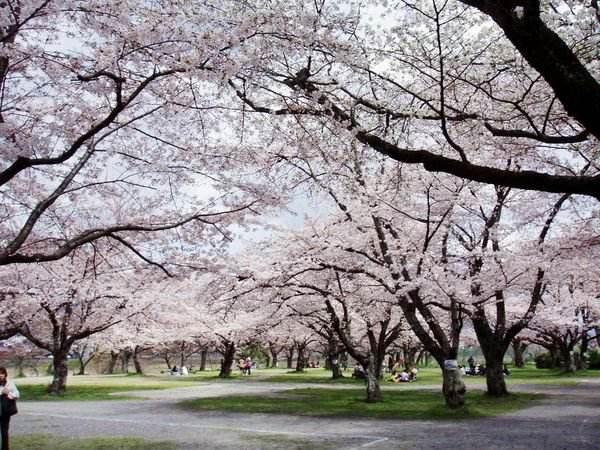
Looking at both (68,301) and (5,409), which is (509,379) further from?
(5,409)

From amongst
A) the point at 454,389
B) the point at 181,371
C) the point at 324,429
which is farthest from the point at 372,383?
the point at 181,371

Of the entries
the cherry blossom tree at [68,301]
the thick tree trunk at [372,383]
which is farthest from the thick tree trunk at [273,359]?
the thick tree trunk at [372,383]

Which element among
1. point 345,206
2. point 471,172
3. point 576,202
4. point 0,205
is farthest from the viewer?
point 345,206

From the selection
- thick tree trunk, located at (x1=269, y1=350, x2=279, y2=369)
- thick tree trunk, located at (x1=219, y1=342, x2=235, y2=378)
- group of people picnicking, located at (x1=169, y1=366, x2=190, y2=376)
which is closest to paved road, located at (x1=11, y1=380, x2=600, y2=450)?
thick tree trunk, located at (x1=219, y1=342, x2=235, y2=378)

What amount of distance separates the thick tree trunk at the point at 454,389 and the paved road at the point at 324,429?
1.33 metres

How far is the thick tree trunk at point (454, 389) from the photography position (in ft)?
46.7

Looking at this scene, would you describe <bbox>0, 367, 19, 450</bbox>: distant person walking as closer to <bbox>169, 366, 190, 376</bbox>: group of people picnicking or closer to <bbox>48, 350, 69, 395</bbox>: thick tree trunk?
<bbox>48, 350, 69, 395</bbox>: thick tree trunk

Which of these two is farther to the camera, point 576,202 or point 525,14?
point 576,202

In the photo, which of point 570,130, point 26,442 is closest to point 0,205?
point 26,442

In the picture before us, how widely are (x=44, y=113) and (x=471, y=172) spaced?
5859 millimetres

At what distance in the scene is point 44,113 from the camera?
7.71 m

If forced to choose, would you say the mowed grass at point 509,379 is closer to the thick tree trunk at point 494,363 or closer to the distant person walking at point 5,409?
the thick tree trunk at point 494,363

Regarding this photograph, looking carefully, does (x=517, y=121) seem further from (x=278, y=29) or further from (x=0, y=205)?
(x=0, y=205)

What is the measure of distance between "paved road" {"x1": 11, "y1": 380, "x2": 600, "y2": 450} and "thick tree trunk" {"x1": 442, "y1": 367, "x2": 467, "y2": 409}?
1.33m
